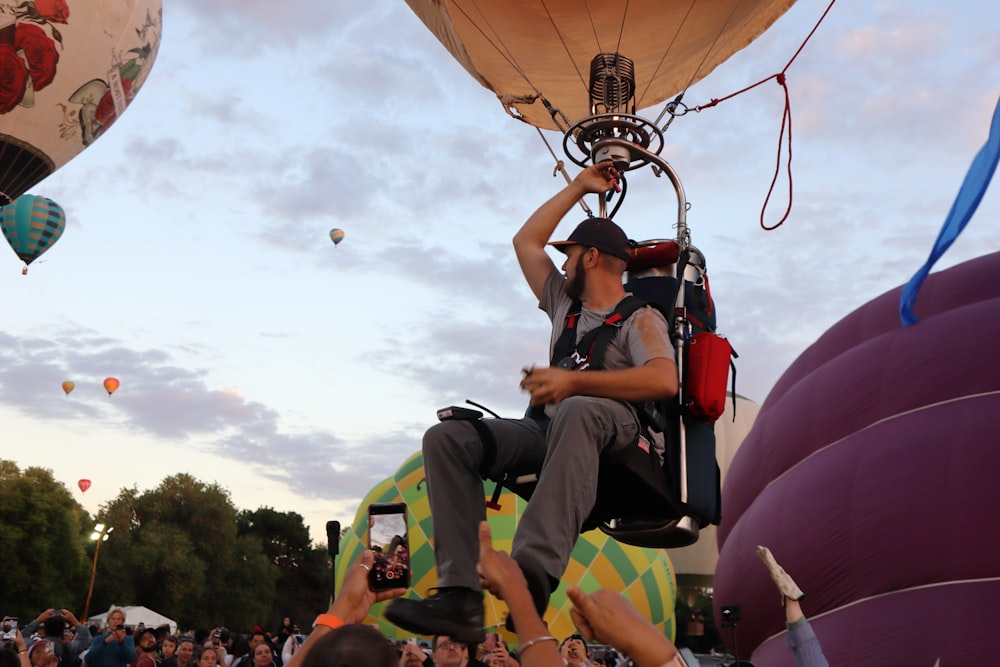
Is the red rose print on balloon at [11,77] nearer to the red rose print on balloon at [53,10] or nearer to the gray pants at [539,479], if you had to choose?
the red rose print on balloon at [53,10]

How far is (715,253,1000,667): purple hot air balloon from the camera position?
780 cm

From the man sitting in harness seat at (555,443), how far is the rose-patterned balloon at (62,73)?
38.7 ft

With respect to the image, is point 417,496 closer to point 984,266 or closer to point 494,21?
point 984,266

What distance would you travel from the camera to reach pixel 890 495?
332 inches

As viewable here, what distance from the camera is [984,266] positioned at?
10211 mm

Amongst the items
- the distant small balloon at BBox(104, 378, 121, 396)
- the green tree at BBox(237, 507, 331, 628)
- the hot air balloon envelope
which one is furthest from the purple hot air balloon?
the green tree at BBox(237, 507, 331, 628)

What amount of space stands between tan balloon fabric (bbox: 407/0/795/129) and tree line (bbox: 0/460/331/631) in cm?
3513

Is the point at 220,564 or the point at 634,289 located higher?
the point at 220,564

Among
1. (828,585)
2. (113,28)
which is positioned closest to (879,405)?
(828,585)

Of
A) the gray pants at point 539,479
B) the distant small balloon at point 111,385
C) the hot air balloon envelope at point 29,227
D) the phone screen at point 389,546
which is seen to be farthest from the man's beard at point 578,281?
the distant small balloon at point 111,385

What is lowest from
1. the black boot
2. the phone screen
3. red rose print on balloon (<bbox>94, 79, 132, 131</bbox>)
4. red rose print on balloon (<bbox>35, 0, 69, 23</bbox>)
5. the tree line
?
the black boot

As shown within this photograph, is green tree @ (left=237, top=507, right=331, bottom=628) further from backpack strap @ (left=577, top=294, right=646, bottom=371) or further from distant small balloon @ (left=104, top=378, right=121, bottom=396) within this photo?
backpack strap @ (left=577, top=294, right=646, bottom=371)

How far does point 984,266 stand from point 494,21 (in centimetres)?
690

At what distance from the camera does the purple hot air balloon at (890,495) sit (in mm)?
7797
